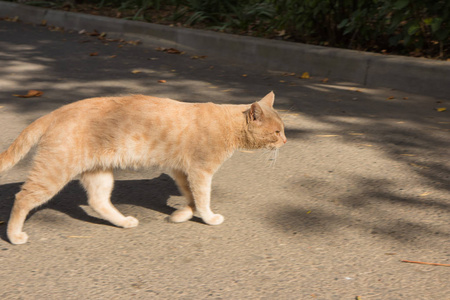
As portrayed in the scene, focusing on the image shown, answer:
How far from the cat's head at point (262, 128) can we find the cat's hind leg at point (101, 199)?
2.90 ft

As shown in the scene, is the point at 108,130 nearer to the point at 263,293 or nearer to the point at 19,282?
the point at 19,282

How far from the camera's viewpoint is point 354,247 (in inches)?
120

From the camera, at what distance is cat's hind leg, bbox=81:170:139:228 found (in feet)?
10.8

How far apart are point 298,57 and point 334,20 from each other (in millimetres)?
1087

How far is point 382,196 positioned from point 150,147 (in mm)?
1668

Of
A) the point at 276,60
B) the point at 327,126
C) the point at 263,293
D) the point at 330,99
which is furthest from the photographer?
the point at 276,60

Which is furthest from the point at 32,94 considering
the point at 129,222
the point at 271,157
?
the point at 129,222

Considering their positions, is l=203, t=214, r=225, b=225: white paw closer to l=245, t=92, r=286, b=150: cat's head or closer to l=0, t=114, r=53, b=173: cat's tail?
l=245, t=92, r=286, b=150: cat's head

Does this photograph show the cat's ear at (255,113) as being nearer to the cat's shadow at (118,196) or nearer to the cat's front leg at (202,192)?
the cat's front leg at (202,192)

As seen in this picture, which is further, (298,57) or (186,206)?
(298,57)

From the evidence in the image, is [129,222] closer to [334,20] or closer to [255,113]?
[255,113]

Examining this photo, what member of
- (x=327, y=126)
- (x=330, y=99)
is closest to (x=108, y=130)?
(x=327, y=126)

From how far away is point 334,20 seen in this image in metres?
8.17

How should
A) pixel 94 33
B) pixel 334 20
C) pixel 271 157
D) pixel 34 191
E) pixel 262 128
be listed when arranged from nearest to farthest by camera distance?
pixel 34 191 < pixel 262 128 < pixel 271 157 < pixel 334 20 < pixel 94 33
